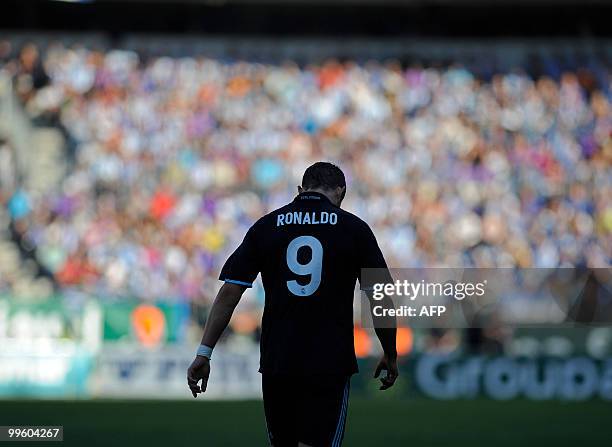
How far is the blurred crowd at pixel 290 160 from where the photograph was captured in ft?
72.5

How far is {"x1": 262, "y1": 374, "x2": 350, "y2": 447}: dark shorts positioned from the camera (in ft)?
18.9

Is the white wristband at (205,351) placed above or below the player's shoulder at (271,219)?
below

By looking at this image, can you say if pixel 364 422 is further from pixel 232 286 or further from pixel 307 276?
pixel 307 276

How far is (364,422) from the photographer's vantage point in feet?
46.1

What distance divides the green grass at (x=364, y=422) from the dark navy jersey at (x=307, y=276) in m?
5.32

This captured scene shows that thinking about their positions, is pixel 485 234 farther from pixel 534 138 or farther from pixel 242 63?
pixel 242 63

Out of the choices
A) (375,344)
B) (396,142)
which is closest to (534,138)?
(396,142)

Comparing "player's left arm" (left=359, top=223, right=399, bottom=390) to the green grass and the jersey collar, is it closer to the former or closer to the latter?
the jersey collar
